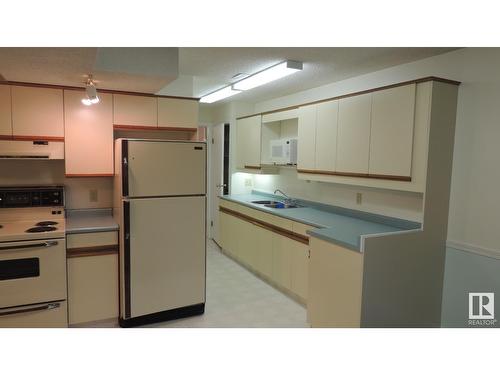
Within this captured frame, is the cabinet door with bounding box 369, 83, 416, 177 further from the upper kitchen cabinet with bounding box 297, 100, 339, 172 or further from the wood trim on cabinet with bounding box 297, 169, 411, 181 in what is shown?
the upper kitchen cabinet with bounding box 297, 100, 339, 172

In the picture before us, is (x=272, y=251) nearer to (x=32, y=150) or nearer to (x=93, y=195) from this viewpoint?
(x=93, y=195)

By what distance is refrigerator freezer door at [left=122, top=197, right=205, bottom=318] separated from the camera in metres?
3.02

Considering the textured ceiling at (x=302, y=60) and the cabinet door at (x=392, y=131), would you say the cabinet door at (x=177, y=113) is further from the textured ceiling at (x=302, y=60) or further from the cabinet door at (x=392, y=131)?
the cabinet door at (x=392, y=131)

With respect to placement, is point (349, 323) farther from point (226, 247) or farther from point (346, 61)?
point (226, 247)

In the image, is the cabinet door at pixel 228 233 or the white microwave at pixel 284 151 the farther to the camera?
the cabinet door at pixel 228 233

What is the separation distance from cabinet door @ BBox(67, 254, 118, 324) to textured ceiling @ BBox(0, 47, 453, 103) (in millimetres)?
1505

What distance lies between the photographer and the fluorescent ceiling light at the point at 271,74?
3.17m

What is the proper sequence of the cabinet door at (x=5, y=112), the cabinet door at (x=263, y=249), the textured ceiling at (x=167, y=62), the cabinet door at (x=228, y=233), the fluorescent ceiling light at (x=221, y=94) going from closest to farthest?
1. the textured ceiling at (x=167, y=62)
2. the cabinet door at (x=5, y=112)
3. the cabinet door at (x=263, y=249)
4. the fluorescent ceiling light at (x=221, y=94)
5. the cabinet door at (x=228, y=233)

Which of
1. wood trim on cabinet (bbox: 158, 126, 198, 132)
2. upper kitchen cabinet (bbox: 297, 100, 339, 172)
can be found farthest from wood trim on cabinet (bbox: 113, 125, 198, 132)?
upper kitchen cabinet (bbox: 297, 100, 339, 172)

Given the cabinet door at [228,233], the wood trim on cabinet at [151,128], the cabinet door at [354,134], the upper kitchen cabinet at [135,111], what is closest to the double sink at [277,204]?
the cabinet door at [228,233]

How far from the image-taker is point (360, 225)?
3.26m

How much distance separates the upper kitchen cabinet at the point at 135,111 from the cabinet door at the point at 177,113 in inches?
2.3

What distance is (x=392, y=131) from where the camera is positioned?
2.87 metres

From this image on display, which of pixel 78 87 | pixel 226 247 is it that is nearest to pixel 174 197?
pixel 78 87
